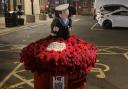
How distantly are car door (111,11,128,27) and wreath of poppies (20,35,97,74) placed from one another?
23975 millimetres

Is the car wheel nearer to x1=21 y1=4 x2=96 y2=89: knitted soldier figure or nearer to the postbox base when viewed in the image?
x1=21 y1=4 x2=96 y2=89: knitted soldier figure

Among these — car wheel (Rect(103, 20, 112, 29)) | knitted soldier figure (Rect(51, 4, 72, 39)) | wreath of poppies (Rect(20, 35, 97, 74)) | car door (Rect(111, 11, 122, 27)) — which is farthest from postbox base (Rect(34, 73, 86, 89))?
car wheel (Rect(103, 20, 112, 29))

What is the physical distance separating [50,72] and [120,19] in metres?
24.6

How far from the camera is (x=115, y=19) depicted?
29.3 m

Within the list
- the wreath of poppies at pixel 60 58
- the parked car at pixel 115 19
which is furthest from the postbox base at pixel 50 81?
the parked car at pixel 115 19

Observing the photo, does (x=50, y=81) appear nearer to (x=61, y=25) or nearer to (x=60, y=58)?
(x=60, y=58)

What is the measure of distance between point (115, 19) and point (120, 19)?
0.39m

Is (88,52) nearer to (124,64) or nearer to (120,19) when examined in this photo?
(124,64)

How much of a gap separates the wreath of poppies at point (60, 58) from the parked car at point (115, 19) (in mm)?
24019

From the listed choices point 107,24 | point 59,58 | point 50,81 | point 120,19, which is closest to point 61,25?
point 59,58

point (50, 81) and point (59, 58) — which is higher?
point (59, 58)

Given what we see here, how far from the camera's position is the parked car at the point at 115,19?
2919 centimetres

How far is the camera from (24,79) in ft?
32.4

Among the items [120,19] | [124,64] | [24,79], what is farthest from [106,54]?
[120,19]
